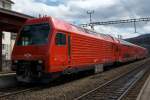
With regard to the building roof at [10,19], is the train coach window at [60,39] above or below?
below

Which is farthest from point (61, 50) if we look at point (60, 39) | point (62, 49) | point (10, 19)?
point (10, 19)

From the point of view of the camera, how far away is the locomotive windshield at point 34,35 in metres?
16.7

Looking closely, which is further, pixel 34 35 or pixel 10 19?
pixel 10 19

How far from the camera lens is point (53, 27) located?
656 inches

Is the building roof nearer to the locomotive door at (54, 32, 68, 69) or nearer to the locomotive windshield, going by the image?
the locomotive windshield

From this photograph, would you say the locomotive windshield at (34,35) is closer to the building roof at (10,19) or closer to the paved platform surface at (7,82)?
the paved platform surface at (7,82)

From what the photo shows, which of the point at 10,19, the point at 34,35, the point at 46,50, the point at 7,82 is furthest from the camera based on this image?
the point at 10,19

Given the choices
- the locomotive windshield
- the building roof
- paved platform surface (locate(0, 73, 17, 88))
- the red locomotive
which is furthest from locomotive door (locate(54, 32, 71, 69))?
the building roof

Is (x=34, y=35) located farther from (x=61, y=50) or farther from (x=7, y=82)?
(x=7, y=82)

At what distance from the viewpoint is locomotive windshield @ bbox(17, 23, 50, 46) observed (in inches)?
658

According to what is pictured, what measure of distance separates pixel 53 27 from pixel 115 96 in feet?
15.7

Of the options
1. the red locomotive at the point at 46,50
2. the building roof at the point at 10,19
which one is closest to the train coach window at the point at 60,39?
the red locomotive at the point at 46,50

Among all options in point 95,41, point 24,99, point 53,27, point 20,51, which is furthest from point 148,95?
point 95,41

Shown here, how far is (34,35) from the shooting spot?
17.1 metres
